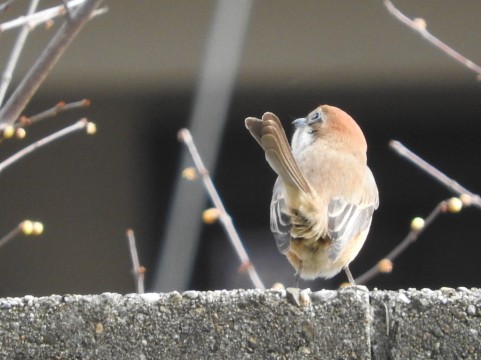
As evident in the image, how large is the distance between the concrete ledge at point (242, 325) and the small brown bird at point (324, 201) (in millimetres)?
1535

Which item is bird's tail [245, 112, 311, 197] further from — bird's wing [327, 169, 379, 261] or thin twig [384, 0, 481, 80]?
thin twig [384, 0, 481, 80]

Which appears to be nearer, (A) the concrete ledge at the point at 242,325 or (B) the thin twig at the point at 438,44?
(A) the concrete ledge at the point at 242,325

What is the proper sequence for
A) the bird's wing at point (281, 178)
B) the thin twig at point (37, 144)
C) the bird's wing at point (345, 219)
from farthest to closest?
1. the bird's wing at point (345, 219)
2. the bird's wing at point (281, 178)
3. the thin twig at point (37, 144)

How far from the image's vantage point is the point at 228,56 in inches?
348

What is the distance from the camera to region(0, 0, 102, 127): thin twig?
9.55 feet

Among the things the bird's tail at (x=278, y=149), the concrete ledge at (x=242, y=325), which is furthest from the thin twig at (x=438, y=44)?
the concrete ledge at (x=242, y=325)

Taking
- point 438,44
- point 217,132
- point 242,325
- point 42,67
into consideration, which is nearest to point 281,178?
point 438,44

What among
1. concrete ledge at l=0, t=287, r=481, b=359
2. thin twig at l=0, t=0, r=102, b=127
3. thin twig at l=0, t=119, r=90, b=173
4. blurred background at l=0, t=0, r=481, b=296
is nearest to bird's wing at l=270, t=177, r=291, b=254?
thin twig at l=0, t=119, r=90, b=173

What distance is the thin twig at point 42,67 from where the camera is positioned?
9.55ft

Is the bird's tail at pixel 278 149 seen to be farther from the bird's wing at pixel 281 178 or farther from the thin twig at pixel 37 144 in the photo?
the thin twig at pixel 37 144

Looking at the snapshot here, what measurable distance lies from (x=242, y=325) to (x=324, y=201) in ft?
8.08

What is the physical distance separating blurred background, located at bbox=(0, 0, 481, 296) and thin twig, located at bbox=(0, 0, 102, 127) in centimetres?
544

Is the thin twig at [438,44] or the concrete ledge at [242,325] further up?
the thin twig at [438,44]

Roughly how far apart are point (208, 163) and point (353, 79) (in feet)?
5.14
